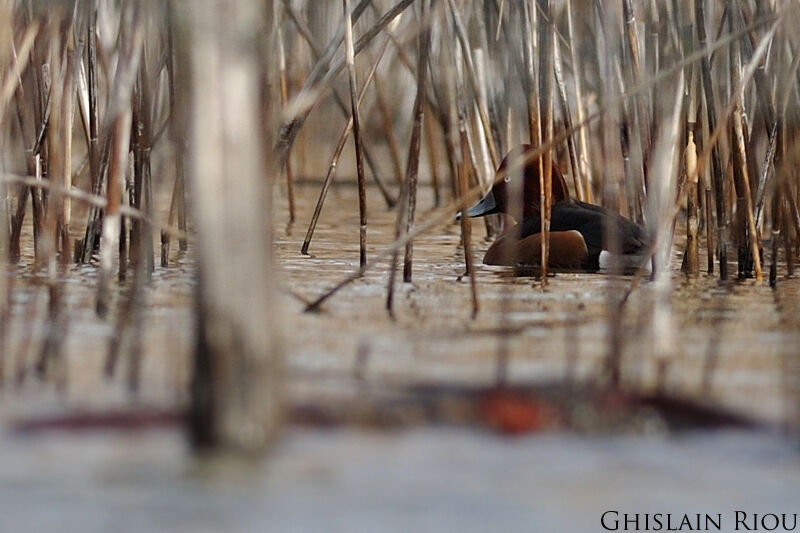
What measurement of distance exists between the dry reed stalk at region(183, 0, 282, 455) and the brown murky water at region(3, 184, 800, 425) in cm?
42

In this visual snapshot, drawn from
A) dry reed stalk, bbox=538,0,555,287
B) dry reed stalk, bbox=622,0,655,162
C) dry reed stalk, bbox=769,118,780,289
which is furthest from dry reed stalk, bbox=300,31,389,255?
dry reed stalk, bbox=769,118,780,289

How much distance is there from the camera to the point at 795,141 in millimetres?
4117

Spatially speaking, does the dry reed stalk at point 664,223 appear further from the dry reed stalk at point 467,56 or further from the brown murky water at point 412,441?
the dry reed stalk at point 467,56

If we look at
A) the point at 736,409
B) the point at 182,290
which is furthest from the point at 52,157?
the point at 736,409

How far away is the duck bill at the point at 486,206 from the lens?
5.76 meters

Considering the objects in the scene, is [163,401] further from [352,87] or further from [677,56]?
[677,56]

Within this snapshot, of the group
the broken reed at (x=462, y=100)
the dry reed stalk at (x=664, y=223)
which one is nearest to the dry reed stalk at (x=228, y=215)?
the dry reed stalk at (x=664, y=223)

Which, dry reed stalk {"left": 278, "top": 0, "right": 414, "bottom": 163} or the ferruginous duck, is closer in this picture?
dry reed stalk {"left": 278, "top": 0, "right": 414, "bottom": 163}

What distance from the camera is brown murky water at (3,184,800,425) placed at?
2607mm

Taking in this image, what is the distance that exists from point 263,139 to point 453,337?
3.90ft

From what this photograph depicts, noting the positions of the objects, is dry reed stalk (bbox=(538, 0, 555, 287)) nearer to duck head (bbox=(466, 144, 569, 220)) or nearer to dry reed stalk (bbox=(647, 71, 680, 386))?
dry reed stalk (bbox=(647, 71, 680, 386))

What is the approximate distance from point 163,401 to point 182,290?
1612mm

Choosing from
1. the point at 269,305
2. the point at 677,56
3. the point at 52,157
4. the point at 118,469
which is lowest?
the point at 118,469

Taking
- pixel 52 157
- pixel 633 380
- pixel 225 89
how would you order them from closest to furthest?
1. pixel 225 89
2. pixel 633 380
3. pixel 52 157
